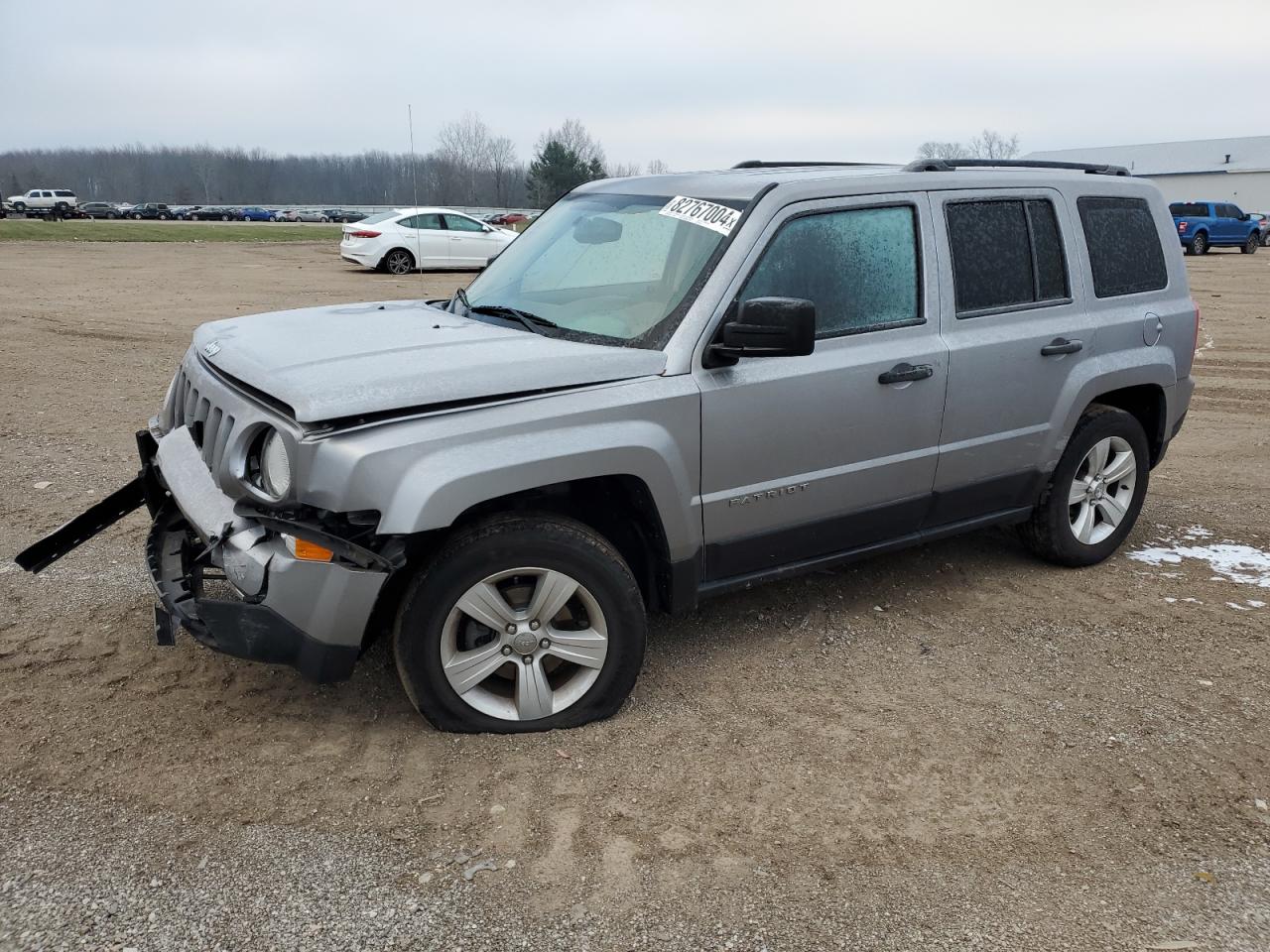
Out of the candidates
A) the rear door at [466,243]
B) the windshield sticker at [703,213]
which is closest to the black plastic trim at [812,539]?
the windshield sticker at [703,213]

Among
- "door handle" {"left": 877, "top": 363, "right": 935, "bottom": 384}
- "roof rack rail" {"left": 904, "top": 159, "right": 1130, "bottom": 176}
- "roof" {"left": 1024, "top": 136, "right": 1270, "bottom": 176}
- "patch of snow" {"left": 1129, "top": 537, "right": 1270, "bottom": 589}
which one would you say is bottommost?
"patch of snow" {"left": 1129, "top": 537, "right": 1270, "bottom": 589}

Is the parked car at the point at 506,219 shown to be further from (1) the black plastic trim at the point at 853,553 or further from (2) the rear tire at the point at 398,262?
(1) the black plastic trim at the point at 853,553

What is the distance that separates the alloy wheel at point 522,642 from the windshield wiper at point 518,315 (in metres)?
1.01

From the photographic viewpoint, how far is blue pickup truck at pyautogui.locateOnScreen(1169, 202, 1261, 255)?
34.5 metres

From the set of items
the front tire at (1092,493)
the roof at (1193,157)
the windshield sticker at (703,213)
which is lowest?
the front tire at (1092,493)

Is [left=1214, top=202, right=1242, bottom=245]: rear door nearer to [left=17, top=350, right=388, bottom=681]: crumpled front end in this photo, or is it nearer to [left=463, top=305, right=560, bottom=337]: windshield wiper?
[left=463, top=305, right=560, bottom=337]: windshield wiper

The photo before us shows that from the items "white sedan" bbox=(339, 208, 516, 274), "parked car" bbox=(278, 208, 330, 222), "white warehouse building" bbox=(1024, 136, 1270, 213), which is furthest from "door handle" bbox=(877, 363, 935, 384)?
"parked car" bbox=(278, 208, 330, 222)

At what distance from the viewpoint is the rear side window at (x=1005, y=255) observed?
4465 mm

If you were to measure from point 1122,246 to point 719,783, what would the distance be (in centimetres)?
346

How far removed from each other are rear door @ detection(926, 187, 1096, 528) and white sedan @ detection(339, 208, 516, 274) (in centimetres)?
1718

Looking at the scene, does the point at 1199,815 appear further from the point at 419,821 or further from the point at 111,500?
the point at 111,500

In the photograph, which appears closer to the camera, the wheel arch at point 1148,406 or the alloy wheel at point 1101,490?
the alloy wheel at point 1101,490

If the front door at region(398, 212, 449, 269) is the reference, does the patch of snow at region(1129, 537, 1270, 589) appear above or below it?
below

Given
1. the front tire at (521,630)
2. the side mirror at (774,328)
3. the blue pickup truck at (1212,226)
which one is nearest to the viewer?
the front tire at (521,630)
